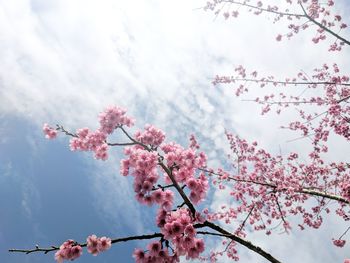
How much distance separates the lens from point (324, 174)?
14336mm

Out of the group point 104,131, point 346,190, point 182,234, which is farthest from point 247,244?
point 104,131

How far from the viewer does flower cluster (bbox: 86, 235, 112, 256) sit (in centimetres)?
614

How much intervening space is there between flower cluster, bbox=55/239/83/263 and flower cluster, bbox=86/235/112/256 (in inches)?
8.7

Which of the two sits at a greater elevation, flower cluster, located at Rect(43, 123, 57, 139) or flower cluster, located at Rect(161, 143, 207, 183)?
flower cluster, located at Rect(43, 123, 57, 139)

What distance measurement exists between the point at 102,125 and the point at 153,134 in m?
1.43

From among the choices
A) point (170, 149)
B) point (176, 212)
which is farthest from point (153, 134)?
point (176, 212)

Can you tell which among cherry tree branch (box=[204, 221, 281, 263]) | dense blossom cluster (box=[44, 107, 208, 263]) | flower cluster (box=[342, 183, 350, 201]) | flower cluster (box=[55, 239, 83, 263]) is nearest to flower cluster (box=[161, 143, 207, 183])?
dense blossom cluster (box=[44, 107, 208, 263])

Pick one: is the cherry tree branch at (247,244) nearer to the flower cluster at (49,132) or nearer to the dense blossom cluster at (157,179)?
the dense blossom cluster at (157,179)

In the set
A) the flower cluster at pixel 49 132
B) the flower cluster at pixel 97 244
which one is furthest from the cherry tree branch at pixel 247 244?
the flower cluster at pixel 49 132

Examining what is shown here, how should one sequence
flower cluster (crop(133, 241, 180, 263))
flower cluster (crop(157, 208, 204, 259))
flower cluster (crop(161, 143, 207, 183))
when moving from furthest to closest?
A: flower cluster (crop(161, 143, 207, 183))
flower cluster (crop(133, 241, 180, 263))
flower cluster (crop(157, 208, 204, 259))

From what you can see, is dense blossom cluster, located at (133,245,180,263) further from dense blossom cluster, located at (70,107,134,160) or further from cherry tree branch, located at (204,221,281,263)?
dense blossom cluster, located at (70,107,134,160)

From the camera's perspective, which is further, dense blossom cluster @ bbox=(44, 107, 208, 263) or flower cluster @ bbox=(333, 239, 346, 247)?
flower cluster @ bbox=(333, 239, 346, 247)

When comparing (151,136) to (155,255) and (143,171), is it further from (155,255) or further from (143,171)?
(155,255)

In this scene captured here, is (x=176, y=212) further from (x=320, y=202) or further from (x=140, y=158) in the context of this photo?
(x=320, y=202)
